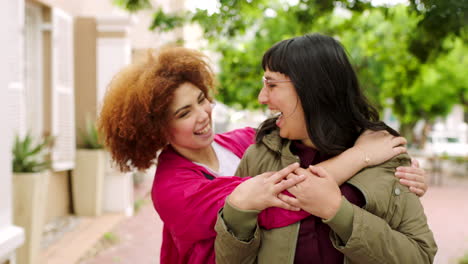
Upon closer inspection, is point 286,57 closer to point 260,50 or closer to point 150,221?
point 260,50

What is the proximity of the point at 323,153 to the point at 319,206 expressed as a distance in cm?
32

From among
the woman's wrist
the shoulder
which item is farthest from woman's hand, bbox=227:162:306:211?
the shoulder

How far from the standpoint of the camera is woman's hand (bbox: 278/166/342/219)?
1.62 metres

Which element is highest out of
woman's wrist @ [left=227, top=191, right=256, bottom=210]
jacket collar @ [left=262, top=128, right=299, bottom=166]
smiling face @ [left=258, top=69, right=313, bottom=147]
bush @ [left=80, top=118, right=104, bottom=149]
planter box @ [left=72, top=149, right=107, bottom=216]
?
smiling face @ [left=258, top=69, right=313, bottom=147]

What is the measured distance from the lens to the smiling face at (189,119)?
7.26 ft

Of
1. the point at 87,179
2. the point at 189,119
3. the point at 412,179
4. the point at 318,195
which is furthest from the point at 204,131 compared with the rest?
the point at 87,179

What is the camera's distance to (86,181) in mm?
7793

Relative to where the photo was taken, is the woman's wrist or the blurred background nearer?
the woman's wrist

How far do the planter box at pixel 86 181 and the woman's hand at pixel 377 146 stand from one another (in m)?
6.49

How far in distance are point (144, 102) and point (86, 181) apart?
605cm

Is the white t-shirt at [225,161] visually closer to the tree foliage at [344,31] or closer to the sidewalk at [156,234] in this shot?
the tree foliage at [344,31]

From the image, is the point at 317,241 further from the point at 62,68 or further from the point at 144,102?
the point at 62,68

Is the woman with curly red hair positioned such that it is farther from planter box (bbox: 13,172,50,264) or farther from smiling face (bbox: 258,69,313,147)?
planter box (bbox: 13,172,50,264)

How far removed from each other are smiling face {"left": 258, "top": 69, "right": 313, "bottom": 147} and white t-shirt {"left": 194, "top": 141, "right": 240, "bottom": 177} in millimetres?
580
